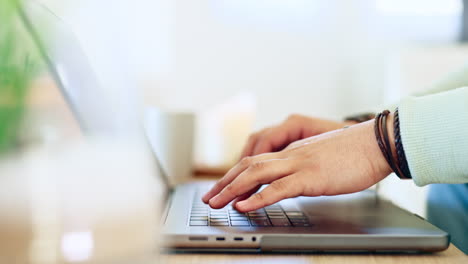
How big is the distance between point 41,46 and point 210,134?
4.53ft

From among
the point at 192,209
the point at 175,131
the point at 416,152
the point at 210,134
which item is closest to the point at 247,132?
the point at 210,134

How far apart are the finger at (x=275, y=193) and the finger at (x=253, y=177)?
0.01m

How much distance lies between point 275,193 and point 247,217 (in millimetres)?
52

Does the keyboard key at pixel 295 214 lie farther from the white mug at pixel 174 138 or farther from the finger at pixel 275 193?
the white mug at pixel 174 138

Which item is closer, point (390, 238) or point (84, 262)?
point (84, 262)

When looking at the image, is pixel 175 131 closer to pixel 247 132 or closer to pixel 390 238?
pixel 247 132

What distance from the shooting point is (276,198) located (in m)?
0.57

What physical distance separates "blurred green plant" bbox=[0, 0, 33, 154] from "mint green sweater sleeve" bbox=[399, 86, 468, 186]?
1.54ft

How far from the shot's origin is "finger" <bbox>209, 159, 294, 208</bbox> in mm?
589

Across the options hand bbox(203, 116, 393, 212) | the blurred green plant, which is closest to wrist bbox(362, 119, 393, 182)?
hand bbox(203, 116, 393, 212)

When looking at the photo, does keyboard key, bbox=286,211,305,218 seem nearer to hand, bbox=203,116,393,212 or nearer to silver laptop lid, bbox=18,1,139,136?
hand, bbox=203,116,393,212

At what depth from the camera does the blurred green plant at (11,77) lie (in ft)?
0.49

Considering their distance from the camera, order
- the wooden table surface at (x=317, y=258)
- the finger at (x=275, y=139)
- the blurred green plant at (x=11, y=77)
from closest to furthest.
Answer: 1. the blurred green plant at (x=11, y=77)
2. the wooden table surface at (x=317, y=258)
3. the finger at (x=275, y=139)

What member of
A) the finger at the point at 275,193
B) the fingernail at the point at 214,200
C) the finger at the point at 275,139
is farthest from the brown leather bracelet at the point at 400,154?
the finger at the point at 275,139
